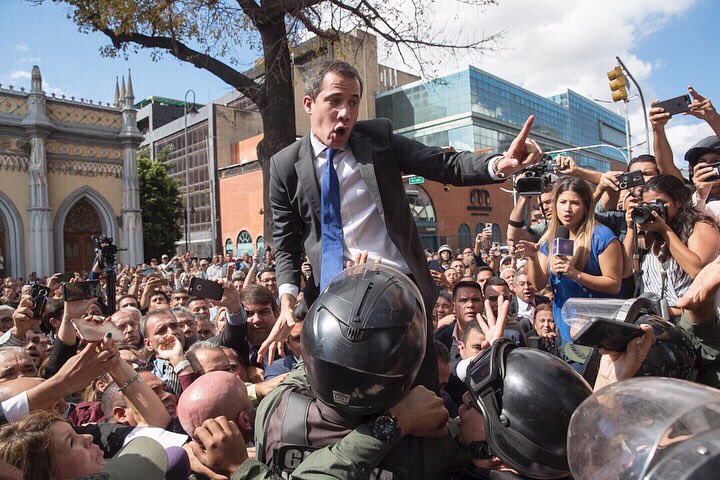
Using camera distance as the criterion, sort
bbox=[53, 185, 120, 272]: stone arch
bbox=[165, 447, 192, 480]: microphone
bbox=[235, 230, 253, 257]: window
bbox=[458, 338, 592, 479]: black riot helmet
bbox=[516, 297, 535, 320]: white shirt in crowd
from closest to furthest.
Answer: bbox=[458, 338, 592, 479]: black riot helmet
bbox=[165, 447, 192, 480]: microphone
bbox=[516, 297, 535, 320]: white shirt in crowd
bbox=[53, 185, 120, 272]: stone arch
bbox=[235, 230, 253, 257]: window

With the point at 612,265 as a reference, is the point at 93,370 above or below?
below

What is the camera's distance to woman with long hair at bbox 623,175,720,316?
2930 mm

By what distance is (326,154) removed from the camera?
2406mm

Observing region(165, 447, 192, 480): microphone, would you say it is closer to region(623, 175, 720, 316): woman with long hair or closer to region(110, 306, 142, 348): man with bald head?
region(623, 175, 720, 316): woman with long hair

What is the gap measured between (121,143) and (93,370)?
27.8m

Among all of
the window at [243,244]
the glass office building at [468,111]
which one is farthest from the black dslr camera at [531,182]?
the glass office building at [468,111]

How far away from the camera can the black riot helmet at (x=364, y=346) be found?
5.02 ft

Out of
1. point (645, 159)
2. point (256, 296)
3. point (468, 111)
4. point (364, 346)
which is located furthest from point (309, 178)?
point (468, 111)

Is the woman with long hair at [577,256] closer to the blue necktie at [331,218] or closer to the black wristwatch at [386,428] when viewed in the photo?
the blue necktie at [331,218]

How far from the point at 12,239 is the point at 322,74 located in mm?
26755

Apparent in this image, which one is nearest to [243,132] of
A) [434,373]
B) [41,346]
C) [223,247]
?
[223,247]

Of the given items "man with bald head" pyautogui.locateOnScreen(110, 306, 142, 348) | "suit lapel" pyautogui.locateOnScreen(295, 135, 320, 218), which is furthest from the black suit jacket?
"man with bald head" pyautogui.locateOnScreen(110, 306, 142, 348)

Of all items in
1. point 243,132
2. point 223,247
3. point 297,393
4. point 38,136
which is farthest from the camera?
point 243,132

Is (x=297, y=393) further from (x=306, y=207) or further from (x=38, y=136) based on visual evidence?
(x=38, y=136)
